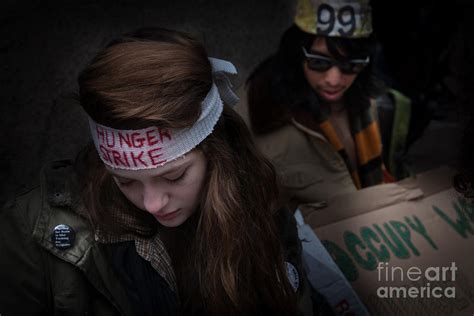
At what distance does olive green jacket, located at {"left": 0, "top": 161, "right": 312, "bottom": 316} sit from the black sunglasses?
1513mm

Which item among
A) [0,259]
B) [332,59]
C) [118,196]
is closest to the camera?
[0,259]

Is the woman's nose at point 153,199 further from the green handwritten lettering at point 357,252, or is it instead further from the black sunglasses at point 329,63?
the black sunglasses at point 329,63

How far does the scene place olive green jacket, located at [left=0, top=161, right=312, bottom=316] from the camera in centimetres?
176

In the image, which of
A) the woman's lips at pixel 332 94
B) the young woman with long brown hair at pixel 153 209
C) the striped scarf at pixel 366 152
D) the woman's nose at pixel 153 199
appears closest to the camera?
the young woman with long brown hair at pixel 153 209

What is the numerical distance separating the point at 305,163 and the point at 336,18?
2.50ft

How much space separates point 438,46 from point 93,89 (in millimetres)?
4558

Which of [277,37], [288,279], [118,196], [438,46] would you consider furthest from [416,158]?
[118,196]

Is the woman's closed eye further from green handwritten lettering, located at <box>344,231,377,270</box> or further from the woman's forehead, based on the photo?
green handwritten lettering, located at <box>344,231,377,270</box>

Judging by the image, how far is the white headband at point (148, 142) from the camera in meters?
1.65

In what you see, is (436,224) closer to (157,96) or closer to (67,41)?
(157,96)

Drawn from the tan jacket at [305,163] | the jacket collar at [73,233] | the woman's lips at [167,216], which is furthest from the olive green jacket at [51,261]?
the tan jacket at [305,163]

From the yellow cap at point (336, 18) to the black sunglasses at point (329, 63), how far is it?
118 millimetres

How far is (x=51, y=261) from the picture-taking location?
179 cm

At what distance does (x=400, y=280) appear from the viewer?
2.50 m
